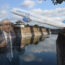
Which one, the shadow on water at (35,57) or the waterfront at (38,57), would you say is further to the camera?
the shadow on water at (35,57)

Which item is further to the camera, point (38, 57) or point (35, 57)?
point (38, 57)

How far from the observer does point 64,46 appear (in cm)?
937

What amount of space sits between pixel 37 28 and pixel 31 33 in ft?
21.7

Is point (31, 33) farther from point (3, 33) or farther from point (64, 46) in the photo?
point (64, 46)

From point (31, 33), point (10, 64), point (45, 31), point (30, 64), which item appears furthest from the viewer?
point (45, 31)

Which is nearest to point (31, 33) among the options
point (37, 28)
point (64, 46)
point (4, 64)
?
point (37, 28)

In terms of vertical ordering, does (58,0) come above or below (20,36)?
above

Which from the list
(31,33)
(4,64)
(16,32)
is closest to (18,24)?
(16,32)

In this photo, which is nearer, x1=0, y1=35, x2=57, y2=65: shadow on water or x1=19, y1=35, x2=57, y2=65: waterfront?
x1=19, y1=35, x2=57, y2=65: waterfront

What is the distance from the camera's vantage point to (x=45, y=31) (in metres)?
119

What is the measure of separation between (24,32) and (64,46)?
89228 mm

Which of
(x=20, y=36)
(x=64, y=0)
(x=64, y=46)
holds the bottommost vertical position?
(x=20, y=36)

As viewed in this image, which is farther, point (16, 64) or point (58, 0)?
point (16, 64)

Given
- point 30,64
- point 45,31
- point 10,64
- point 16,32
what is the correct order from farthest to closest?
point 45,31 → point 16,32 → point 10,64 → point 30,64
